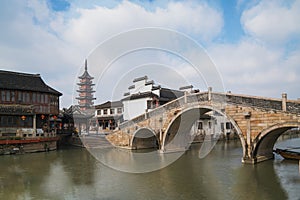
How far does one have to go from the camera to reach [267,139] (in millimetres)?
13906

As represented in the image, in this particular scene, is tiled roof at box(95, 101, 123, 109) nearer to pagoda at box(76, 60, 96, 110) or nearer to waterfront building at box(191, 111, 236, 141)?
waterfront building at box(191, 111, 236, 141)

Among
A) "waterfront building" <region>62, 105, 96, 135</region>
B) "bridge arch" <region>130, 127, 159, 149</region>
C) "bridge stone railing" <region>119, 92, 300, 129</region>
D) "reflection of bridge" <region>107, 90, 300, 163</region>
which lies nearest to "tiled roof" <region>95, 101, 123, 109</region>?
"waterfront building" <region>62, 105, 96, 135</region>

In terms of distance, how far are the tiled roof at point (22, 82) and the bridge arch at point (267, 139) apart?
16917mm

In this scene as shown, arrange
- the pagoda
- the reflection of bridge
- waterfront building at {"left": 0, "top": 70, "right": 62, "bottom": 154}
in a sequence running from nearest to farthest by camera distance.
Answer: the reflection of bridge
waterfront building at {"left": 0, "top": 70, "right": 62, "bottom": 154}
the pagoda

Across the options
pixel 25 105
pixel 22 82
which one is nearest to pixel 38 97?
pixel 25 105

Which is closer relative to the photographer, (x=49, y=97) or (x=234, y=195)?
(x=234, y=195)

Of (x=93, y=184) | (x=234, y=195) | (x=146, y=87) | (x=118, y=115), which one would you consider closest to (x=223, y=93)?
(x=234, y=195)

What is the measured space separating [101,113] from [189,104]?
56.2ft

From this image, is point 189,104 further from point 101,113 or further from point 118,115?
point 101,113

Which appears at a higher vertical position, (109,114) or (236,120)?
(109,114)

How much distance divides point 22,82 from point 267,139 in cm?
1864

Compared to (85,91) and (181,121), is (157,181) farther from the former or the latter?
(85,91)

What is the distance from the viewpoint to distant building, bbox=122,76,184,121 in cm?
2594

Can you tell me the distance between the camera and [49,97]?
22750 millimetres
